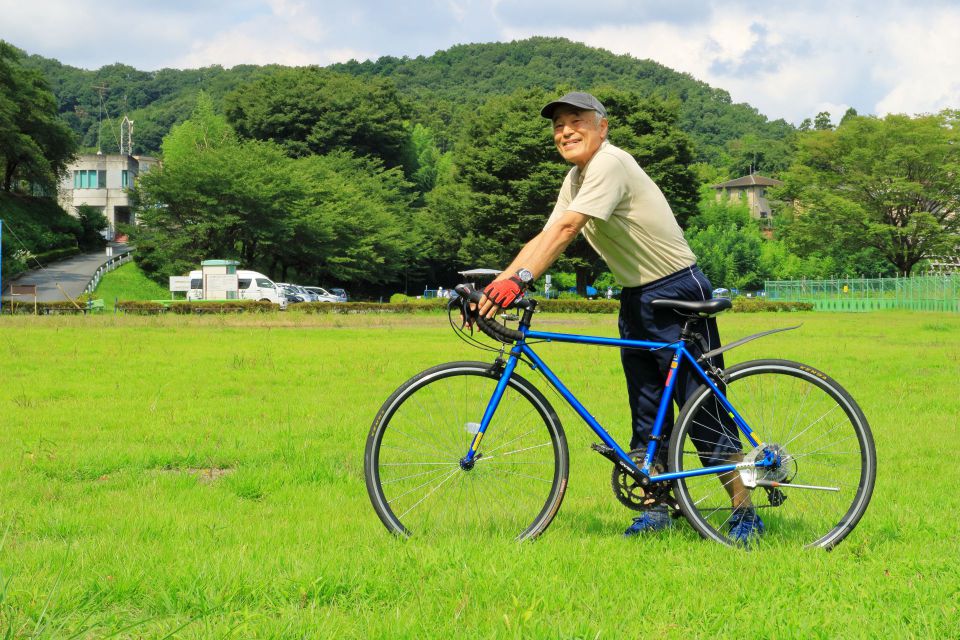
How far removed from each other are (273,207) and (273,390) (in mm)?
36728

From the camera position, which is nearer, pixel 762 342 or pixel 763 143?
pixel 762 342

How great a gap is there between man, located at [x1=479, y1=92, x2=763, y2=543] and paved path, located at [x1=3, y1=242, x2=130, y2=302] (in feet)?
120

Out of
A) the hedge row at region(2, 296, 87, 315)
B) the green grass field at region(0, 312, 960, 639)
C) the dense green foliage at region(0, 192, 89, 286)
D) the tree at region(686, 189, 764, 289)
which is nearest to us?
the green grass field at region(0, 312, 960, 639)

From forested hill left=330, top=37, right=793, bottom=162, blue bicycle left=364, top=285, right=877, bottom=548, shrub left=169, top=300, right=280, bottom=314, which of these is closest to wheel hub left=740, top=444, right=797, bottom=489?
blue bicycle left=364, top=285, right=877, bottom=548

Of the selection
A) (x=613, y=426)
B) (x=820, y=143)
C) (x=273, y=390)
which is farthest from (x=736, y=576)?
(x=820, y=143)

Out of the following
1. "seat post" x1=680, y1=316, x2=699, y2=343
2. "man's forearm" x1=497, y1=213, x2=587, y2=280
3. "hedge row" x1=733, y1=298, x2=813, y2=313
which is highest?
"man's forearm" x1=497, y1=213, x2=587, y2=280

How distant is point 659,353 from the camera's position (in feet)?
12.8

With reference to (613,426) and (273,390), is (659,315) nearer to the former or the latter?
(613,426)

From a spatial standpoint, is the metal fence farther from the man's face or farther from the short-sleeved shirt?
the man's face

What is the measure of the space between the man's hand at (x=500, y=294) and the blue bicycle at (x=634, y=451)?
83mm

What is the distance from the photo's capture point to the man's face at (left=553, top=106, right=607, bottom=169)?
3.80 m

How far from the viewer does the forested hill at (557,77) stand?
121875 millimetres

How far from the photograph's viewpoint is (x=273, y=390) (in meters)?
9.67

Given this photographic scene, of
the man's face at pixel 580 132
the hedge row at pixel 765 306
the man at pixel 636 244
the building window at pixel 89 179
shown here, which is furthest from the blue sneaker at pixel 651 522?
the building window at pixel 89 179
